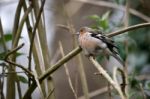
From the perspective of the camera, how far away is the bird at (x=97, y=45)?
4.17 feet

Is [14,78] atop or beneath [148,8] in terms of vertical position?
beneath

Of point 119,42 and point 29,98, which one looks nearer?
point 29,98

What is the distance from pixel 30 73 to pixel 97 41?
223 millimetres

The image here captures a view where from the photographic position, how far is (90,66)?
341cm

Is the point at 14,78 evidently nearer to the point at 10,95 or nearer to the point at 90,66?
the point at 10,95

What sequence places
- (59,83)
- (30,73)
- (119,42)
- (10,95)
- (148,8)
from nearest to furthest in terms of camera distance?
(30,73)
(10,95)
(119,42)
(148,8)
(59,83)

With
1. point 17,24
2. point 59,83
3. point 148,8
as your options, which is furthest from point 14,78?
point 59,83

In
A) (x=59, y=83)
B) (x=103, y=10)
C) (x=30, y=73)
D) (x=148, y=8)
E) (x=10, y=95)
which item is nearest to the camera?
(x=30, y=73)

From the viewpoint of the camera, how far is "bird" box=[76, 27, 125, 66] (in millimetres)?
1272

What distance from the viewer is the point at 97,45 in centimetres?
132

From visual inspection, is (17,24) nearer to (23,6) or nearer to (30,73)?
(23,6)

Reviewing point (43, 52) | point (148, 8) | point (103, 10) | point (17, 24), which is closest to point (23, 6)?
point (17, 24)

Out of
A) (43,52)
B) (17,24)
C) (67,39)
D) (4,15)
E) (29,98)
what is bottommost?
(29,98)

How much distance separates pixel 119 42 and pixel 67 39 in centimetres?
187
